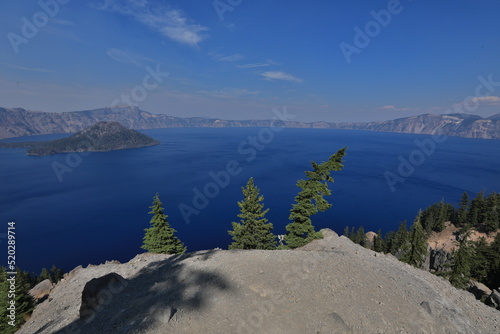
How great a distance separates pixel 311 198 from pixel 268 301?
589 inches

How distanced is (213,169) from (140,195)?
198ft

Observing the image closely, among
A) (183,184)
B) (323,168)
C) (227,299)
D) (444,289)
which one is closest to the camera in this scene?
(227,299)

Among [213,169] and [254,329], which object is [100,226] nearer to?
[213,169]

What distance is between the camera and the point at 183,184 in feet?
463

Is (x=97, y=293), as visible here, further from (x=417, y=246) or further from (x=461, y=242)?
(x=461, y=242)

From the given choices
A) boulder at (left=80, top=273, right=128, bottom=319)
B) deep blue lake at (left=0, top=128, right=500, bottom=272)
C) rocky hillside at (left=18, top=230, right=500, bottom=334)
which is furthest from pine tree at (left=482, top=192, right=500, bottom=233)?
boulder at (left=80, top=273, right=128, bottom=319)

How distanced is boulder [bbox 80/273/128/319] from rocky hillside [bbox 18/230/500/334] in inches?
2.4

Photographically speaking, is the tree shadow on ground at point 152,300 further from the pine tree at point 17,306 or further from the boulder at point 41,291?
the boulder at point 41,291

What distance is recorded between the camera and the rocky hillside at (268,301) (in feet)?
39.1

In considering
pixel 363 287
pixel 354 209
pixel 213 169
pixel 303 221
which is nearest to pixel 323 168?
pixel 303 221

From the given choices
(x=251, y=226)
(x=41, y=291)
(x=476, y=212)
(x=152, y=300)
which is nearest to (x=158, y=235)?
(x=251, y=226)

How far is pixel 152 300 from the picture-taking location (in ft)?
47.4

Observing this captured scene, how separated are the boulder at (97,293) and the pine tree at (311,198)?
1697cm

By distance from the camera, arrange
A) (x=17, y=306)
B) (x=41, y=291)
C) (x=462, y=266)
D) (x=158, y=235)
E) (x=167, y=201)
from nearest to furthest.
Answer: (x=17, y=306), (x=41, y=291), (x=462, y=266), (x=158, y=235), (x=167, y=201)
